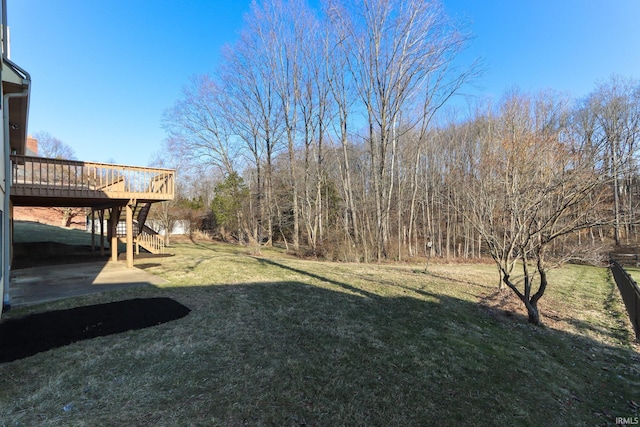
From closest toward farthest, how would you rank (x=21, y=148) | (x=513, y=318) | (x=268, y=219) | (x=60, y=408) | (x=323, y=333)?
(x=60, y=408) → (x=323, y=333) → (x=513, y=318) → (x=21, y=148) → (x=268, y=219)

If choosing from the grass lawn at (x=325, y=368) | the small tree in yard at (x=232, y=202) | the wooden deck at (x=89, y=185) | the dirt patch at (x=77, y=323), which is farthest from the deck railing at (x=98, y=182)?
the small tree in yard at (x=232, y=202)

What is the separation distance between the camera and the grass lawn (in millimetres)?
2715

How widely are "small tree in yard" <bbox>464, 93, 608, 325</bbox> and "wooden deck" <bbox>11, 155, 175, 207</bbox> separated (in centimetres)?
887

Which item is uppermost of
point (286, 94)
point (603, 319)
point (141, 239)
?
point (286, 94)

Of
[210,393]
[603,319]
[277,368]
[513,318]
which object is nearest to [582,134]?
[603,319]

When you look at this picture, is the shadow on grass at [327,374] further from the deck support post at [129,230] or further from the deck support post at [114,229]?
the deck support post at [114,229]

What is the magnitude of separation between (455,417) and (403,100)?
16.6 meters

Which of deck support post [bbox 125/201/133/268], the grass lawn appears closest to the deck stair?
deck support post [bbox 125/201/133/268]

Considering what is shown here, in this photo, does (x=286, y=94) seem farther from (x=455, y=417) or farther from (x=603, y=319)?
(x=455, y=417)

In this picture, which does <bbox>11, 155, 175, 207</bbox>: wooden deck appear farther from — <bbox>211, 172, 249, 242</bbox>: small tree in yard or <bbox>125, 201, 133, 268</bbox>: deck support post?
<bbox>211, 172, 249, 242</bbox>: small tree in yard

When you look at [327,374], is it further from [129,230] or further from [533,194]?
[129,230]

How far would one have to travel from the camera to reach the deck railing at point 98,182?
7.46 m

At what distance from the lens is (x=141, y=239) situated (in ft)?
38.9

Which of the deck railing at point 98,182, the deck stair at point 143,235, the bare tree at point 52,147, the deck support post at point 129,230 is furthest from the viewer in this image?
the bare tree at point 52,147
